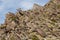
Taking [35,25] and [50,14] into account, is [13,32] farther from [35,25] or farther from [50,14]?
[50,14]

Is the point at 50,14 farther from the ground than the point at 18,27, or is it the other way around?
the point at 50,14

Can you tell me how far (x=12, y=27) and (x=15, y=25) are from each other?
0.71m

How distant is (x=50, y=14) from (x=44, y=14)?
50.8 inches

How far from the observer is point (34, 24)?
57.2 m

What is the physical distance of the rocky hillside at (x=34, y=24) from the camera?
53750mm

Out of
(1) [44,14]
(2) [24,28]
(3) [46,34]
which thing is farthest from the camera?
(1) [44,14]

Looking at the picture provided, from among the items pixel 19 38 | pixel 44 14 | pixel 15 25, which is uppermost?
pixel 44 14

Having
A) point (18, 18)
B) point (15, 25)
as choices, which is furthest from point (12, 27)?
point (18, 18)

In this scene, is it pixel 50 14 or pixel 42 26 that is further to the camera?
pixel 50 14

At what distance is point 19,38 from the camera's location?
54094 millimetres

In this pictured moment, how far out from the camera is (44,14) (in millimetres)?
60500

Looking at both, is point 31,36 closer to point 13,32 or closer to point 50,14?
point 13,32

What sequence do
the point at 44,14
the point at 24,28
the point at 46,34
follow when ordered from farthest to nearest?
the point at 44,14, the point at 24,28, the point at 46,34

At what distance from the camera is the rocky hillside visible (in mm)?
53750
